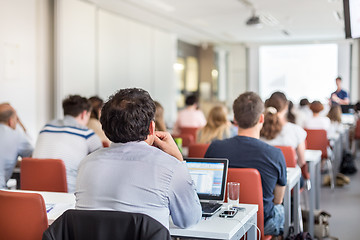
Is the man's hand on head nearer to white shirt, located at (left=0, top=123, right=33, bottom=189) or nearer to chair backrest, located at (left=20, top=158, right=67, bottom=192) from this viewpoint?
chair backrest, located at (left=20, top=158, right=67, bottom=192)

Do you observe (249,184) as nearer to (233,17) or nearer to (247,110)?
(247,110)

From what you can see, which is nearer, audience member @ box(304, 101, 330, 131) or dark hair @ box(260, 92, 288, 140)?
dark hair @ box(260, 92, 288, 140)

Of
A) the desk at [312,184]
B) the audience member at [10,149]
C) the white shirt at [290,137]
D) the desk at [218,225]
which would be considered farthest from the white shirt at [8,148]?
the desk at [312,184]

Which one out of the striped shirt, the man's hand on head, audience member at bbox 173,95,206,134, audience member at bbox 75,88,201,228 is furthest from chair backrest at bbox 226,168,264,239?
audience member at bbox 173,95,206,134

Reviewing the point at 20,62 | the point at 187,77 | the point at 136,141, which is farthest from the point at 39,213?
the point at 187,77

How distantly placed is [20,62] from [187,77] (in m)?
7.28

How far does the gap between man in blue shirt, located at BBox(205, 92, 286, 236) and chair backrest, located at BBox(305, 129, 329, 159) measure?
11.4 ft

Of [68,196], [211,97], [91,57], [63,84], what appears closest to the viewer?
A: [68,196]

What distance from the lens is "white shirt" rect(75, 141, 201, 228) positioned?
6.12 ft

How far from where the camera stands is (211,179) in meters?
2.66

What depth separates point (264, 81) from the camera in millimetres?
A: 13938

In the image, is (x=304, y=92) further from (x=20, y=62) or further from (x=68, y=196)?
(x=68, y=196)

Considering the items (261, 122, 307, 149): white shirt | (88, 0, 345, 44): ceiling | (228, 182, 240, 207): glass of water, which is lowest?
(228, 182, 240, 207): glass of water

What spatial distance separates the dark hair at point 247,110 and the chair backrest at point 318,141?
11.6ft
